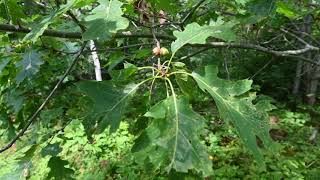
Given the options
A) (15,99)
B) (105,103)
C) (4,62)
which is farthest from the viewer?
(15,99)

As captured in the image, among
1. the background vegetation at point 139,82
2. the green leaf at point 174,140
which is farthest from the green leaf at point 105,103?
the green leaf at point 174,140

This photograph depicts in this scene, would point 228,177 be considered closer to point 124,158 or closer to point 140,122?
point 124,158

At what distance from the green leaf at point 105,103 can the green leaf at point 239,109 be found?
0.25m

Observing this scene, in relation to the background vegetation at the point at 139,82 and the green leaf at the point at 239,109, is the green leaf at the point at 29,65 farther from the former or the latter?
the green leaf at the point at 239,109

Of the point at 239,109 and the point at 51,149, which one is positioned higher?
the point at 239,109

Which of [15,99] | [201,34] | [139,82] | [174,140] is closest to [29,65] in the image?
[15,99]

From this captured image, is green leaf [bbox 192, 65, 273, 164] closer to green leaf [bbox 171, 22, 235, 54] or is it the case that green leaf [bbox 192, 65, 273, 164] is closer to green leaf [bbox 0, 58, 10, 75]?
green leaf [bbox 171, 22, 235, 54]

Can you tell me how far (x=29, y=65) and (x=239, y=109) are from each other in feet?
3.26

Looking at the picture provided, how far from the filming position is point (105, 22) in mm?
1339

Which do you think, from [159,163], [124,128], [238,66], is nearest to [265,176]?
[124,128]

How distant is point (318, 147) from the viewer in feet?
18.5

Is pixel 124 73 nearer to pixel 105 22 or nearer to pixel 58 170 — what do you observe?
pixel 105 22

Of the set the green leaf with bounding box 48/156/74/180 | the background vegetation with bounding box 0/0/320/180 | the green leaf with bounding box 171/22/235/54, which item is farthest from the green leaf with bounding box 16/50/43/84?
the green leaf with bounding box 171/22/235/54

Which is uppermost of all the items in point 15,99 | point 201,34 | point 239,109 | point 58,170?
point 201,34
